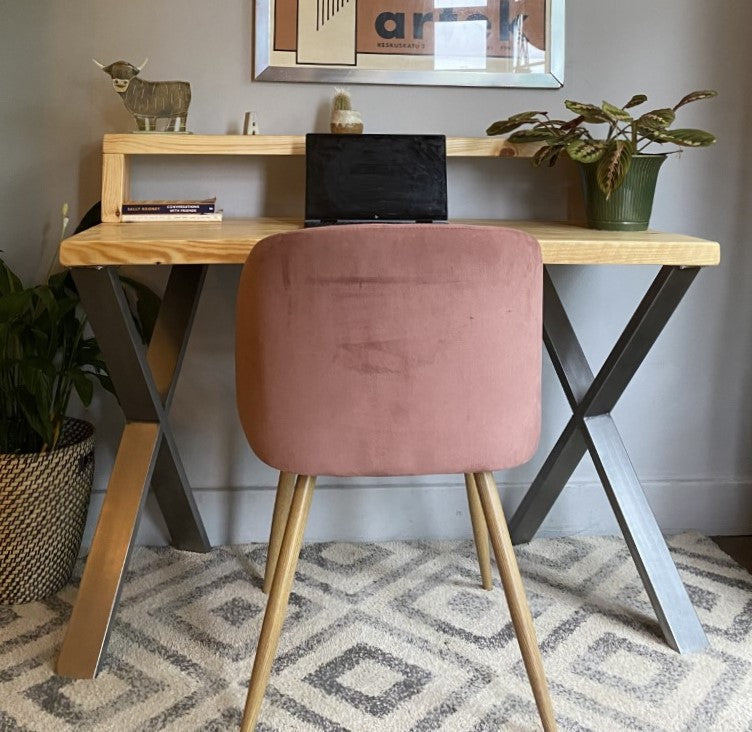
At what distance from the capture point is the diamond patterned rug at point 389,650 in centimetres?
146

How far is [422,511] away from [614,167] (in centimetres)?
96

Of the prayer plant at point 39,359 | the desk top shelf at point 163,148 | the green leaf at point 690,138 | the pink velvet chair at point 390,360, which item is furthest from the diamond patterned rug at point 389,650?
the green leaf at point 690,138

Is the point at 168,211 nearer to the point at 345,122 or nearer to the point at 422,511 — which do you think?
the point at 345,122

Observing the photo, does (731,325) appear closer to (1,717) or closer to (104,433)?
(104,433)

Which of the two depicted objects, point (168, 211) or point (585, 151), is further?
point (168, 211)

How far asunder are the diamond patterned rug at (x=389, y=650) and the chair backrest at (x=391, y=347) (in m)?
0.44

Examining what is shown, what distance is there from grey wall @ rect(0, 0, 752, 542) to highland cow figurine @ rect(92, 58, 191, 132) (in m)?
0.11

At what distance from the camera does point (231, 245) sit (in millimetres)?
1514

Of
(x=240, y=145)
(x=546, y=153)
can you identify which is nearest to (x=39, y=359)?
(x=240, y=145)

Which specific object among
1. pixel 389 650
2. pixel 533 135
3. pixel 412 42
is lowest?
pixel 389 650

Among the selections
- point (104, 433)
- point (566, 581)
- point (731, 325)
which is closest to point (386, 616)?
point (566, 581)

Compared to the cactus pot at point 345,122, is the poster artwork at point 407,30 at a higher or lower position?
higher

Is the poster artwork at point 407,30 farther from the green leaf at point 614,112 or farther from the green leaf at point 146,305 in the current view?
the green leaf at point 146,305

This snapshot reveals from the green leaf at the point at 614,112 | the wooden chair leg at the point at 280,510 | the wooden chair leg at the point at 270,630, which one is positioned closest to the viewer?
the wooden chair leg at the point at 270,630
